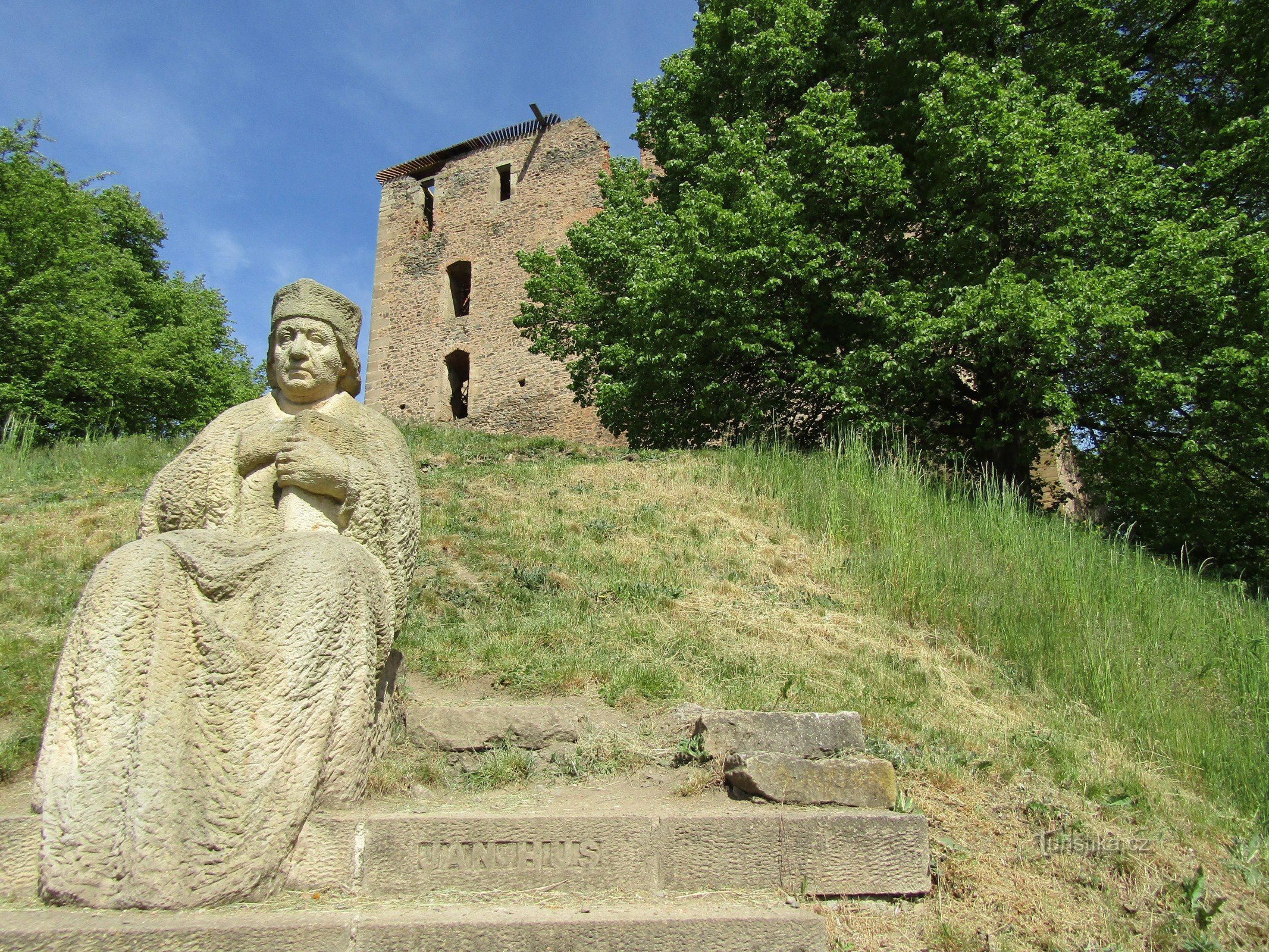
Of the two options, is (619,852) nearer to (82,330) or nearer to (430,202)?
(82,330)

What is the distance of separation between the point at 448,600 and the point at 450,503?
2784mm

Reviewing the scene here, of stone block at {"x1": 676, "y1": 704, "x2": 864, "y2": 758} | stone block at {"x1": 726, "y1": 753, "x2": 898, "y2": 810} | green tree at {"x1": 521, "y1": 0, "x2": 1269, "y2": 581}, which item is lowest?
stone block at {"x1": 726, "y1": 753, "x2": 898, "y2": 810}

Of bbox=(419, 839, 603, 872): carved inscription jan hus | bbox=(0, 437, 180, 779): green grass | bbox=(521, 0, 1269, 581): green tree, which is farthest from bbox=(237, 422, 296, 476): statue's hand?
bbox=(521, 0, 1269, 581): green tree

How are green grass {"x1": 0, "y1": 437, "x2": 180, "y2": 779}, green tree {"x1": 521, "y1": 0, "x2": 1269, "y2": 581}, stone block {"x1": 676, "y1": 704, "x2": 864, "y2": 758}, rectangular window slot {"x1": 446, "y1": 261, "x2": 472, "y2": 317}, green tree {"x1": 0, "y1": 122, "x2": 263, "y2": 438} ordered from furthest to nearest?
1. rectangular window slot {"x1": 446, "y1": 261, "x2": 472, "y2": 317}
2. green tree {"x1": 0, "y1": 122, "x2": 263, "y2": 438}
3. green tree {"x1": 521, "y1": 0, "x2": 1269, "y2": 581}
4. green grass {"x1": 0, "y1": 437, "x2": 180, "y2": 779}
5. stone block {"x1": 676, "y1": 704, "x2": 864, "y2": 758}

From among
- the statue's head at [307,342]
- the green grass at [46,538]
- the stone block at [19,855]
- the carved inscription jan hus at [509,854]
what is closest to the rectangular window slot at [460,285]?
the green grass at [46,538]

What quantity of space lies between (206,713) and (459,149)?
26.4 metres

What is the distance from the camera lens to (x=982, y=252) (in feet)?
33.0

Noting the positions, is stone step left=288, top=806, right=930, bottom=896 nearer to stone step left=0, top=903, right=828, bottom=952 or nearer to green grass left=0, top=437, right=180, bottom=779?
stone step left=0, top=903, right=828, bottom=952

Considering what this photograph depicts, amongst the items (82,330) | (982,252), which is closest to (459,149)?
(82,330)

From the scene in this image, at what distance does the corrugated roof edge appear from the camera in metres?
25.2

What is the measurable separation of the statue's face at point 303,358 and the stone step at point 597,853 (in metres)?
1.87

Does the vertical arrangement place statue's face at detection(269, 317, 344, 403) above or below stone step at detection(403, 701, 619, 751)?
above

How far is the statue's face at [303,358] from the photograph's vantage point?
151 inches

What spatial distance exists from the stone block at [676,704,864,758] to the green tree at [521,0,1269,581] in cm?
614
